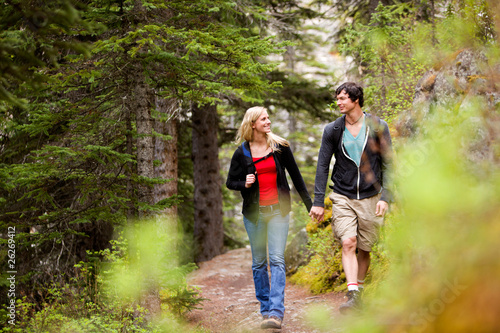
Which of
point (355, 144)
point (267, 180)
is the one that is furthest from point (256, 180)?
point (355, 144)

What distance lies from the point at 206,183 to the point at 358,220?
885 centimetres

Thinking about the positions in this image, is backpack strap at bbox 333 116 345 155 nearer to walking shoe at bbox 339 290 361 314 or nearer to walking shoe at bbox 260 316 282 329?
walking shoe at bbox 339 290 361 314

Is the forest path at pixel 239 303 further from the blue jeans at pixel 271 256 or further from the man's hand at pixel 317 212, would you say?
the man's hand at pixel 317 212

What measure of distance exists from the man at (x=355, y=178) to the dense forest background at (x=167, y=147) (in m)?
0.27

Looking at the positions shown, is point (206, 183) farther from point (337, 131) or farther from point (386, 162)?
point (386, 162)

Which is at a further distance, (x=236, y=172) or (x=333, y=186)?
(x=236, y=172)

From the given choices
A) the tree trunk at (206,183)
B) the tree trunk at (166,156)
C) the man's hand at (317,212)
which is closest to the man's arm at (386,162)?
the man's hand at (317,212)

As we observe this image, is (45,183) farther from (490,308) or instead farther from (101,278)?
(490,308)

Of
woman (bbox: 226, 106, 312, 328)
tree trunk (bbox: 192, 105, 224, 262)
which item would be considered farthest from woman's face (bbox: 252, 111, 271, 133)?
tree trunk (bbox: 192, 105, 224, 262)

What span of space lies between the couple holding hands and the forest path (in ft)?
1.76

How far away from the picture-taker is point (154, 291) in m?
5.25

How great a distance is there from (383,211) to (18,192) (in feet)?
21.8

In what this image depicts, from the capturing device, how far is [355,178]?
14.5ft

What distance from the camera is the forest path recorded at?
17.3 ft
